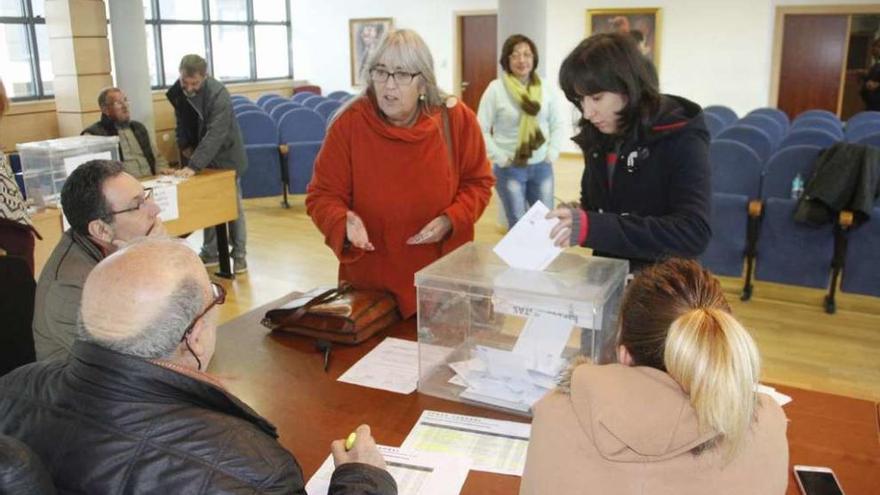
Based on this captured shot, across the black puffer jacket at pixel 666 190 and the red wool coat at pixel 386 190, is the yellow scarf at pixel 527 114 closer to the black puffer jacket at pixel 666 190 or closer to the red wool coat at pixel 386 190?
the red wool coat at pixel 386 190

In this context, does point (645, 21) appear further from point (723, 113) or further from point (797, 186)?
point (797, 186)

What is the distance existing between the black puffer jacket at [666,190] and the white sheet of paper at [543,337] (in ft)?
1.13

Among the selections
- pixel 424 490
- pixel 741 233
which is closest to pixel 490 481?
pixel 424 490

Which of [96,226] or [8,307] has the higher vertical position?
[96,226]

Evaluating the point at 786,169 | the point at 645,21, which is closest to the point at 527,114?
the point at 786,169

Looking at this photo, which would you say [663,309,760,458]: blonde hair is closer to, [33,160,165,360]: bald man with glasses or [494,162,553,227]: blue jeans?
[33,160,165,360]: bald man with glasses

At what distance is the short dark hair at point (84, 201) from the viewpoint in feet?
6.91

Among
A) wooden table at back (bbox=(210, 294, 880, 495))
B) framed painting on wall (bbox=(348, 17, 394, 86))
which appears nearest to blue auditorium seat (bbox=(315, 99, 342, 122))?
framed painting on wall (bbox=(348, 17, 394, 86))

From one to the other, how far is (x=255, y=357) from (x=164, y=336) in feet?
2.71

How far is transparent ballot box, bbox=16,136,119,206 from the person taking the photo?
3.79 metres

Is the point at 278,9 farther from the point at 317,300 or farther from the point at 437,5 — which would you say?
the point at 317,300

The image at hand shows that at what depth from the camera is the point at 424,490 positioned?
1413 millimetres

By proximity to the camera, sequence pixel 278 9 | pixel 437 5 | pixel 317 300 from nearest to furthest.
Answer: pixel 317 300
pixel 437 5
pixel 278 9

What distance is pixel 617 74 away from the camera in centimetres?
187
